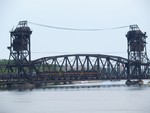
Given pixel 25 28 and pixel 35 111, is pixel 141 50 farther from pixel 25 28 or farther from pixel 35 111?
pixel 35 111

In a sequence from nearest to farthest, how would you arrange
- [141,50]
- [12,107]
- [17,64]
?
[12,107], [17,64], [141,50]

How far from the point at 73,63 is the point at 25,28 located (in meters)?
17.1

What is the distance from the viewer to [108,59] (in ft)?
544

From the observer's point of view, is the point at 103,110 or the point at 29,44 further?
the point at 29,44

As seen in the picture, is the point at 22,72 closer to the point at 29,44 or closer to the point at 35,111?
the point at 29,44

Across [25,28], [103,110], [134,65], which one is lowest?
[103,110]

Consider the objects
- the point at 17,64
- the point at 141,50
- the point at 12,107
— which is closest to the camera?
the point at 12,107

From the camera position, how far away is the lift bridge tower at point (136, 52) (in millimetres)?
170375

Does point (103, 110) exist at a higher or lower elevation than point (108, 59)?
lower

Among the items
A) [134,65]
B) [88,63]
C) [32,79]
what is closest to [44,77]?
[32,79]

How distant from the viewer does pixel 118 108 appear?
83.4m

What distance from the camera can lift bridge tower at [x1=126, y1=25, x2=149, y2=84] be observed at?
170375 mm

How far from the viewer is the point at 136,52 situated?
172875 millimetres

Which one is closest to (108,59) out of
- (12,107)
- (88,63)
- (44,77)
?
(88,63)
